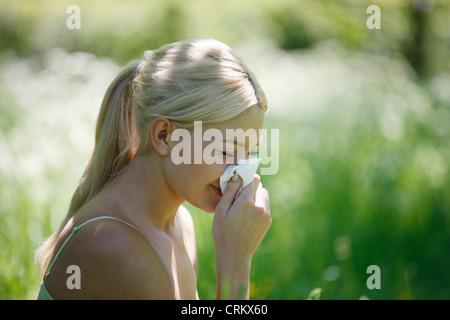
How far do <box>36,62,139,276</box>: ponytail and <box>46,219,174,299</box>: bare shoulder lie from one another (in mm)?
392

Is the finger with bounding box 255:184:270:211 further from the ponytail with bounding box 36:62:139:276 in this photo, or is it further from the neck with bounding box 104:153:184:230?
the ponytail with bounding box 36:62:139:276

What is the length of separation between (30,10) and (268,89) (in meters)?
7.94

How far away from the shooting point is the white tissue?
7.02 feet

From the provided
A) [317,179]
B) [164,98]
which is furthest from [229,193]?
[317,179]

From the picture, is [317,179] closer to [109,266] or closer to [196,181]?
[196,181]

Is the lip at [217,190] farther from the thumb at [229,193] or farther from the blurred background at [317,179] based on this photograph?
the blurred background at [317,179]

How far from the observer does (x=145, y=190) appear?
87.7 inches

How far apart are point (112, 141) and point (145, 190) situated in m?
0.32

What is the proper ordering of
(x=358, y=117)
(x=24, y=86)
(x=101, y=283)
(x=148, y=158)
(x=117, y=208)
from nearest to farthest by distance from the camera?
(x=101, y=283), (x=117, y=208), (x=148, y=158), (x=358, y=117), (x=24, y=86)

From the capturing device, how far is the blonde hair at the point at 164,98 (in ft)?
7.05

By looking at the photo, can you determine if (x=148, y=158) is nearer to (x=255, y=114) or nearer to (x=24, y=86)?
(x=255, y=114)

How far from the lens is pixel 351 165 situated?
15.6 feet

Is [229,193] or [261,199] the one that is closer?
[229,193]
